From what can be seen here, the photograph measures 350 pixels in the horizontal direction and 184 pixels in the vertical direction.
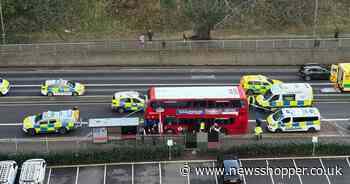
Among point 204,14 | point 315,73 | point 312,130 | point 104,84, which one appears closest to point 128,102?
point 104,84

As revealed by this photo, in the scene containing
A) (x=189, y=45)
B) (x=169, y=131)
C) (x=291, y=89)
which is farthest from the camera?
(x=189, y=45)

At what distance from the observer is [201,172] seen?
38375mm

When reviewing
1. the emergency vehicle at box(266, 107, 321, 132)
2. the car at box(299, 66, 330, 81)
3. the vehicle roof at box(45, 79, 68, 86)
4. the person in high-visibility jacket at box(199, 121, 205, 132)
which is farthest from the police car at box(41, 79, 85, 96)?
the car at box(299, 66, 330, 81)

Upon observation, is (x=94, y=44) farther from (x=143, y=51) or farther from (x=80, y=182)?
(x=80, y=182)

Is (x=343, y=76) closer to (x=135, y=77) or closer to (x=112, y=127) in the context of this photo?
(x=135, y=77)

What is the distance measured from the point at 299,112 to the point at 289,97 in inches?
127

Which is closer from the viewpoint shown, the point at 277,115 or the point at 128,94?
the point at 277,115

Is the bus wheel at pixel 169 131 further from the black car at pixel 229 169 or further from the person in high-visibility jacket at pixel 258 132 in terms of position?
the person in high-visibility jacket at pixel 258 132

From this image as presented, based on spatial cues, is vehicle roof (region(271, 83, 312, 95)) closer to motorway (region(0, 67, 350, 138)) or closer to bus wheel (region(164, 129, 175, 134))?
motorway (region(0, 67, 350, 138))

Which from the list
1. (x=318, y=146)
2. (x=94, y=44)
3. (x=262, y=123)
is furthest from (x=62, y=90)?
(x=318, y=146)

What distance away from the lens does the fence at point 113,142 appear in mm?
40266

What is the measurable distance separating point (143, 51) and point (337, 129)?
2212 cm

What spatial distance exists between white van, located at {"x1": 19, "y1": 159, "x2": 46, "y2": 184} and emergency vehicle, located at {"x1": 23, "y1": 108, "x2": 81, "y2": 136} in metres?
5.23

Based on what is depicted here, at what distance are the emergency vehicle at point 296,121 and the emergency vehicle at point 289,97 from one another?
105 inches
